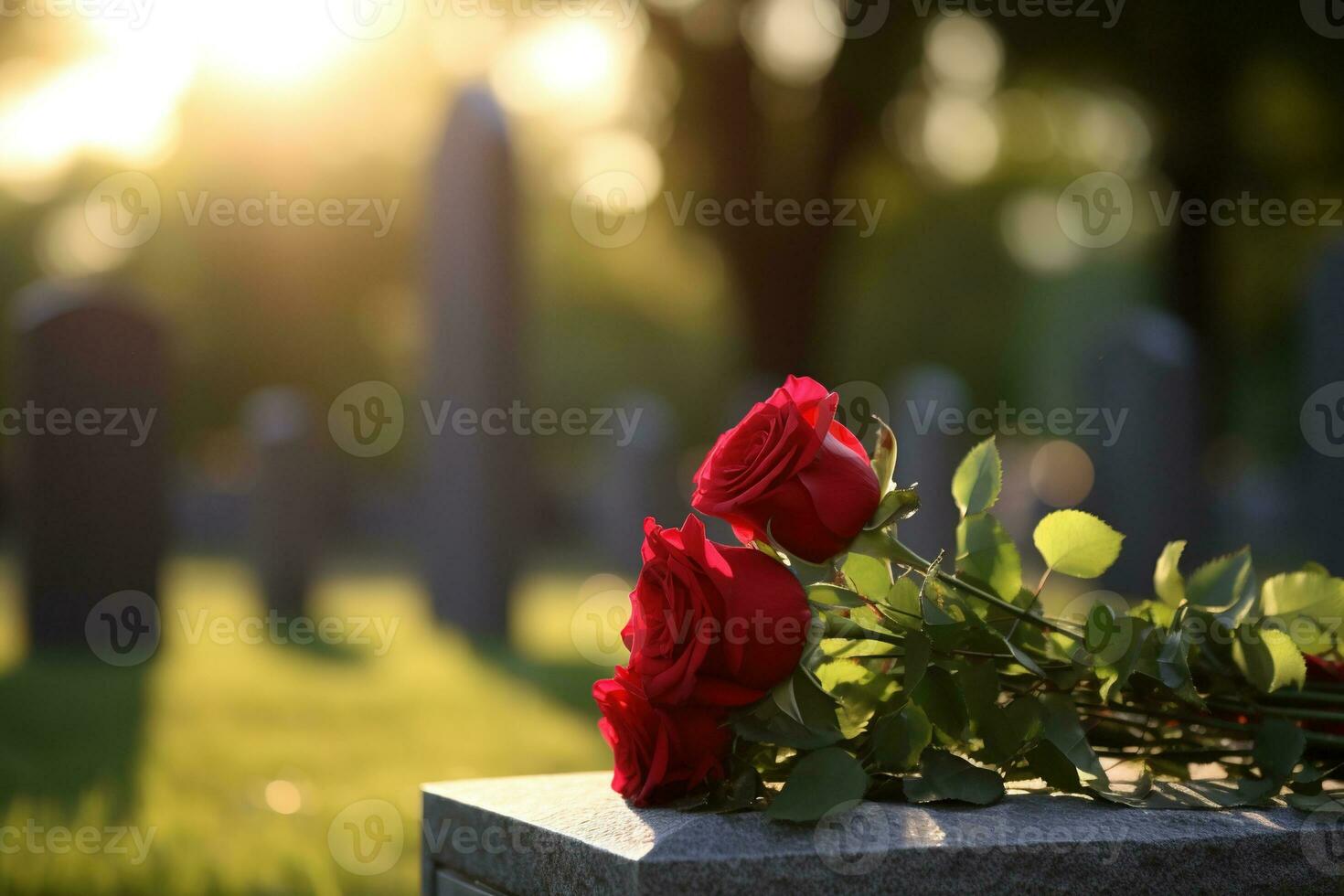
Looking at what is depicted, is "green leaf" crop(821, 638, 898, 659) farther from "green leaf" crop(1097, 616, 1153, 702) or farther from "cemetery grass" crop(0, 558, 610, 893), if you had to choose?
"cemetery grass" crop(0, 558, 610, 893)

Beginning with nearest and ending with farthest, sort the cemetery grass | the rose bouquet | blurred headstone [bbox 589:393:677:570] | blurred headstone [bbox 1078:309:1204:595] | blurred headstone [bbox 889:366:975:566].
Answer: the rose bouquet → the cemetery grass → blurred headstone [bbox 1078:309:1204:595] → blurred headstone [bbox 889:366:975:566] → blurred headstone [bbox 589:393:677:570]

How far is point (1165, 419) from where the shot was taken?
7.18 metres

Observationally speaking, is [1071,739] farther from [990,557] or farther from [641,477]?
[641,477]

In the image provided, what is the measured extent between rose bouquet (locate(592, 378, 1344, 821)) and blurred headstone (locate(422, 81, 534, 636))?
5.51 metres

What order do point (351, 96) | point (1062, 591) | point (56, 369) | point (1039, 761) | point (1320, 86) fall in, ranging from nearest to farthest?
point (1039, 761) → point (56, 369) → point (1062, 591) → point (1320, 86) → point (351, 96)

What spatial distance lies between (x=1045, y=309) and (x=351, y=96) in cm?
1489

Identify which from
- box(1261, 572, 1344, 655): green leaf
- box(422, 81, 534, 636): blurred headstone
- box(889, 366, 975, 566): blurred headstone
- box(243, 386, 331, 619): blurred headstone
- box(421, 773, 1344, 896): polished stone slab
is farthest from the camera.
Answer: box(243, 386, 331, 619): blurred headstone

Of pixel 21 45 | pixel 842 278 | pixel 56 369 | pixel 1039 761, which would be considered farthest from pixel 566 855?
pixel 21 45

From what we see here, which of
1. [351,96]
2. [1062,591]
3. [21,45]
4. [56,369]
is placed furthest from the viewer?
[351,96]

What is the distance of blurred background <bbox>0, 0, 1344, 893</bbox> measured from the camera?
447 centimetres

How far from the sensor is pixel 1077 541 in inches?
57.0

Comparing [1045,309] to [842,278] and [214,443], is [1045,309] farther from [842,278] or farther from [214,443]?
[214,443]

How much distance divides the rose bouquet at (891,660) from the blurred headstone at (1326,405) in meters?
3.80

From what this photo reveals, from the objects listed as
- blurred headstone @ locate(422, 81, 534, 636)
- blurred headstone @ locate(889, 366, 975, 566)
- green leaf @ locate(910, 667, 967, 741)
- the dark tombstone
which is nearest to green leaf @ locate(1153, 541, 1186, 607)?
A: green leaf @ locate(910, 667, 967, 741)
